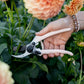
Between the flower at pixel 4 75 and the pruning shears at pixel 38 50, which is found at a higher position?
the flower at pixel 4 75

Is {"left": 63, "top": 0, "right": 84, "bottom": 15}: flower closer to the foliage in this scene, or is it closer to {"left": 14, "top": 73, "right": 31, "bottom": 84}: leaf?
the foliage

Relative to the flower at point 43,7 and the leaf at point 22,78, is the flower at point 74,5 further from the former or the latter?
the leaf at point 22,78

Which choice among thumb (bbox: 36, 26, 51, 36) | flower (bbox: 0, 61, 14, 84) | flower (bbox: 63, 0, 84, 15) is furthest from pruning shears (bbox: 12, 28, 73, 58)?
flower (bbox: 0, 61, 14, 84)

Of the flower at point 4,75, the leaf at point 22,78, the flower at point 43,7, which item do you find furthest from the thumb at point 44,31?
the flower at point 4,75

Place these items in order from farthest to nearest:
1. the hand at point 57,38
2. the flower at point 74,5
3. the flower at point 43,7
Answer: the hand at point 57,38
the flower at point 74,5
the flower at point 43,7

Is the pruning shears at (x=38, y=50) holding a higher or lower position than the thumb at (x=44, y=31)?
lower

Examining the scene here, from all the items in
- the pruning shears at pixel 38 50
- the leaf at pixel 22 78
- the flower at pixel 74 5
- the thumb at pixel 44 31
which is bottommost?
the leaf at pixel 22 78

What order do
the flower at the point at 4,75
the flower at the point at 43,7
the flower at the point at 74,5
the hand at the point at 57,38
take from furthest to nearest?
the hand at the point at 57,38, the flower at the point at 74,5, the flower at the point at 43,7, the flower at the point at 4,75

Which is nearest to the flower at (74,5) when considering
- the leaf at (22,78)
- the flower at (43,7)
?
the flower at (43,7)

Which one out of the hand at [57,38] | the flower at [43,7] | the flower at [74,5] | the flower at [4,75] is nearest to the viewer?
the flower at [4,75]

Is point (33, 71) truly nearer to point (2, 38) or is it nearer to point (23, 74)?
point (23, 74)

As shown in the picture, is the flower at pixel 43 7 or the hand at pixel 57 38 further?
the hand at pixel 57 38

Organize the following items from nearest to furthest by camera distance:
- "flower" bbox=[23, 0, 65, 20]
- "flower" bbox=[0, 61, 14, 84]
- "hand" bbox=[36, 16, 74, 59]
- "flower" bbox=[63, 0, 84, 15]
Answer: "flower" bbox=[0, 61, 14, 84] < "flower" bbox=[23, 0, 65, 20] < "flower" bbox=[63, 0, 84, 15] < "hand" bbox=[36, 16, 74, 59]

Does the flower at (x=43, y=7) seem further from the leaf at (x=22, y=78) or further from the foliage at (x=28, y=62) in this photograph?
the leaf at (x=22, y=78)
